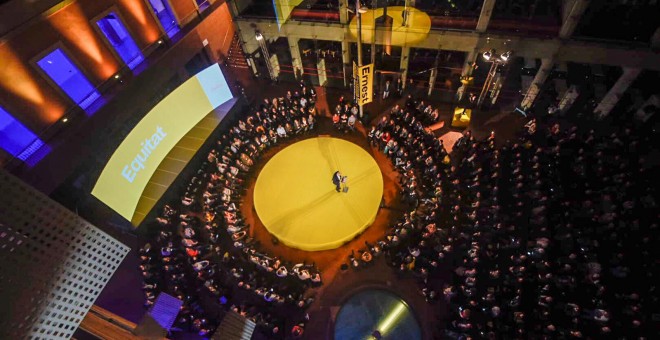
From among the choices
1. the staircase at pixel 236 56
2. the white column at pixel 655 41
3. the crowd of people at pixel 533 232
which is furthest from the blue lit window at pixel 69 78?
the white column at pixel 655 41

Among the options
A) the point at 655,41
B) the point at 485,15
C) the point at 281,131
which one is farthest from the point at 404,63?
the point at 655,41

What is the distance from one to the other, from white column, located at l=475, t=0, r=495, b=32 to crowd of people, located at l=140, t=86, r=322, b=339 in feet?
37.4

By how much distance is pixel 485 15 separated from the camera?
53.8ft

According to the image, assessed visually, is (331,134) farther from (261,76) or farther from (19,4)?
(19,4)

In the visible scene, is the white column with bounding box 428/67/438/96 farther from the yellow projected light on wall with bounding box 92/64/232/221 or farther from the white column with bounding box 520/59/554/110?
the yellow projected light on wall with bounding box 92/64/232/221

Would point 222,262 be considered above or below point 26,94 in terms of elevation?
below

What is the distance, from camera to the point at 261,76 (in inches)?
933

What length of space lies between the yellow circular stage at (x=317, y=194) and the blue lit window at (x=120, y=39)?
863 cm

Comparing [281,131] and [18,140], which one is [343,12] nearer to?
[281,131]

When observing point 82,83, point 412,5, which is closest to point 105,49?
point 82,83

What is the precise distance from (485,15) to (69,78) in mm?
20035

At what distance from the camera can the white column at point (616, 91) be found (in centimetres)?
1620

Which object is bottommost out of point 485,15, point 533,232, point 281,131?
point 533,232

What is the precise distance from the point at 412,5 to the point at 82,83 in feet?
56.3
